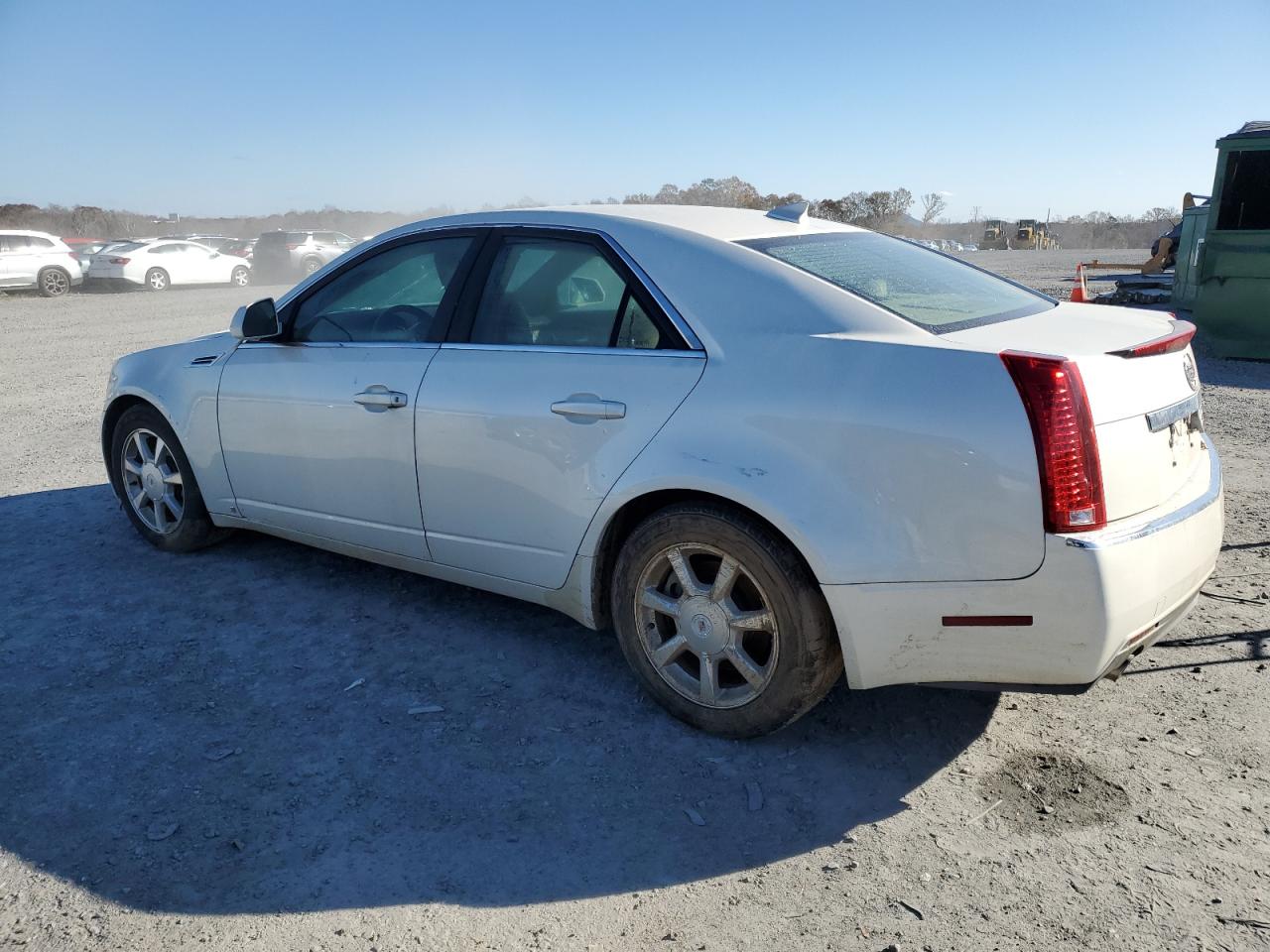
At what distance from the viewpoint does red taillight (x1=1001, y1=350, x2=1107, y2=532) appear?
2648mm

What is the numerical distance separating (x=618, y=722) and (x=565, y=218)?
1851 mm

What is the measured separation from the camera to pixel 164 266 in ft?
90.5

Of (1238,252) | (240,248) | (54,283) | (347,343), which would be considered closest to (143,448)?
(347,343)

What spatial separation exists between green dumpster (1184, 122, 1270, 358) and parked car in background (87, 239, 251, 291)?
982 inches

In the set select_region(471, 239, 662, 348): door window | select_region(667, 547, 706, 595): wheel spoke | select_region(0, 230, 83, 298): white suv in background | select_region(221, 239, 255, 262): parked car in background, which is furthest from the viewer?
select_region(221, 239, 255, 262): parked car in background

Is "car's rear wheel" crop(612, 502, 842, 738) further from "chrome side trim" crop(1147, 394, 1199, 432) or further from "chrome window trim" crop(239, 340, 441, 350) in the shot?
"chrome window trim" crop(239, 340, 441, 350)

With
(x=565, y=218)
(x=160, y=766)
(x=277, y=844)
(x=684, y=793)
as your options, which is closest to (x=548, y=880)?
(x=684, y=793)

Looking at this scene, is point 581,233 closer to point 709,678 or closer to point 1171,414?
point 709,678

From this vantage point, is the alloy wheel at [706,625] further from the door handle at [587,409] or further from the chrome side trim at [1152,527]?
the chrome side trim at [1152,527]

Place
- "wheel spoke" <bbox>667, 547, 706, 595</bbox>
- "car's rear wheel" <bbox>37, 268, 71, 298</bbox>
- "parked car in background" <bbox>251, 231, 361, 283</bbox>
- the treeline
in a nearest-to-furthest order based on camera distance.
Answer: "wheel spoke" <bbox>667, 547, 706, 595</bbox>, "car's rear wheel" <bbox>37, 268, 71, 298</bbox>, "parked car in background" <bbox>251, 231, 361, 283</bbox>, the treeline

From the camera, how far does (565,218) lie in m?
3.80

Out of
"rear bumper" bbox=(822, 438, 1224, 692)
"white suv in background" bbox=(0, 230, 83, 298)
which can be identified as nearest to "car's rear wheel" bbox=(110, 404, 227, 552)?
"rear bumper" bbox=(822, 438, 1224, 692)

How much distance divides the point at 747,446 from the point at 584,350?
780mm

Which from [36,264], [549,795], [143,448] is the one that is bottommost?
[549,795]
